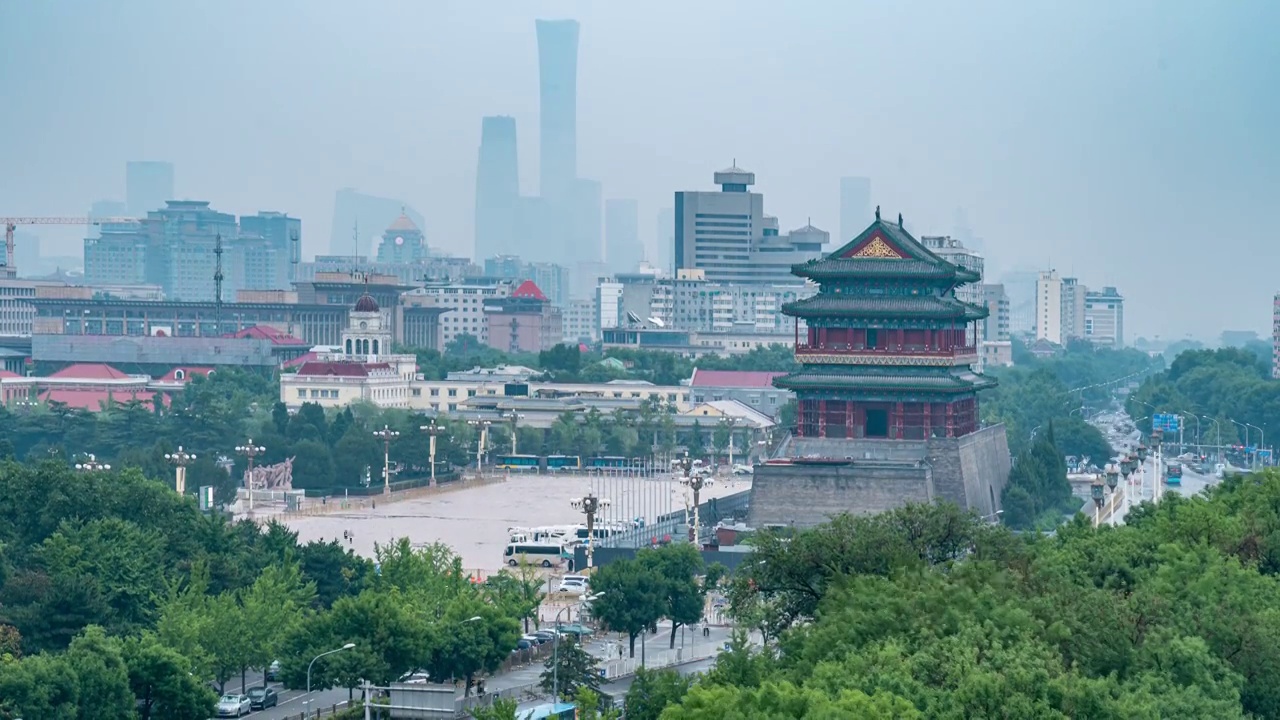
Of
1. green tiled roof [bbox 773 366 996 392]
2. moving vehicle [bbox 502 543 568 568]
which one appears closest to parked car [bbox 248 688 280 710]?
moving vehicle [bbox 502 543 568 568]

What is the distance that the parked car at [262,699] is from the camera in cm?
4456

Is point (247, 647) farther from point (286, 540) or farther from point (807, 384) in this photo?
point (807, 384)

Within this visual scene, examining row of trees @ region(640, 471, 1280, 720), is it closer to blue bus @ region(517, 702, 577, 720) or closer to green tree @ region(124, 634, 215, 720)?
blue bus @ region(517, 702, 577, 720)

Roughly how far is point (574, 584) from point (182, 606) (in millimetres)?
18485

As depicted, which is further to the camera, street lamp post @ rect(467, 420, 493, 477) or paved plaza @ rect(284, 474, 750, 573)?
street lamp post @ rect(467, 420, 493, 477)

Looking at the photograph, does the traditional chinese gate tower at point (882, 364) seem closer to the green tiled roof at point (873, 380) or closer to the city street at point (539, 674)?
the green tiled roof at point (873, 380)

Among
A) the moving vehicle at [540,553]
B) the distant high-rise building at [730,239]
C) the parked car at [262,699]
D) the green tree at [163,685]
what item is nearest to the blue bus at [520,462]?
the moving vehicle at [540,553]

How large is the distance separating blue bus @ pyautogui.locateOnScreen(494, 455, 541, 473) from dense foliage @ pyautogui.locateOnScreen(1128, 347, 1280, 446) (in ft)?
102

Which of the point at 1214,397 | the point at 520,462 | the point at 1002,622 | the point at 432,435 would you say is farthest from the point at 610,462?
the point at 1002,622

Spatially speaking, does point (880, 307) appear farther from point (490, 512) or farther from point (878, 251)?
point (490, 512)

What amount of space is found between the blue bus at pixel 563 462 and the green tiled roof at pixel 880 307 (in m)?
32.5

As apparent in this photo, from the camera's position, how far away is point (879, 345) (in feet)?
241

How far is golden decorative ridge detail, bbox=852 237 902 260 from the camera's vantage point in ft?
241

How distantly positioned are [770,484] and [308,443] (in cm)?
2682
